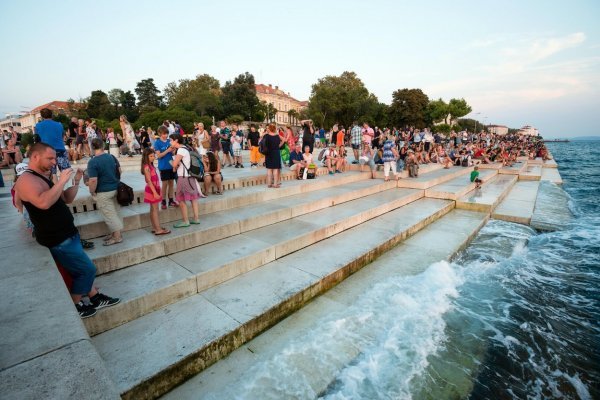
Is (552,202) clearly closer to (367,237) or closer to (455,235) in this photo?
(455,235)

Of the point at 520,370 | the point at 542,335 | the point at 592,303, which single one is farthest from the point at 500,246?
the point at 520,370

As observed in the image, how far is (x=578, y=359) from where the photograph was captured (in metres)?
3.58

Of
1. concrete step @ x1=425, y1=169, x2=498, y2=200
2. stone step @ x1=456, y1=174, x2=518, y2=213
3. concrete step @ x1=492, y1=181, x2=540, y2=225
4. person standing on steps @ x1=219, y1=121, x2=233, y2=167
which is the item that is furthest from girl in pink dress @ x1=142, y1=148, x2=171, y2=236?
concrete step @ x1=492, y1=181, x2=540, y2=225

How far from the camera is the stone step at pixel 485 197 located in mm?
9391

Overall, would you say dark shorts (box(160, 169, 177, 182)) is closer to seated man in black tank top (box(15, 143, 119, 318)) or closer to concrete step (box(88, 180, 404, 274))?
concrete step (box(88, 180, 404, 274))

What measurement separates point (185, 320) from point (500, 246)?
7214mm

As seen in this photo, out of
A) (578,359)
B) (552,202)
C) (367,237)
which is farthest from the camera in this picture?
(552,202)

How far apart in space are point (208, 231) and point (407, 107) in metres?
59.3

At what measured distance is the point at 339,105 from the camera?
51.3 meters

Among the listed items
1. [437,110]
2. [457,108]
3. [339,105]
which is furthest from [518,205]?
[457,108]

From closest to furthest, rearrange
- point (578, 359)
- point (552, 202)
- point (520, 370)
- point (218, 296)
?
point (520, 370) < point (578, 359) < point (218, 296) < point (552, 202)

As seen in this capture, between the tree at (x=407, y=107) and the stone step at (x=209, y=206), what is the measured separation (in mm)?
52515

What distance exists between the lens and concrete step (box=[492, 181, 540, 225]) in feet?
29.2

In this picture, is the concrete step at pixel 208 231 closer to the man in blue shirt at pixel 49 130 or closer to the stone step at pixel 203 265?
the stone step at pixel 203 265
